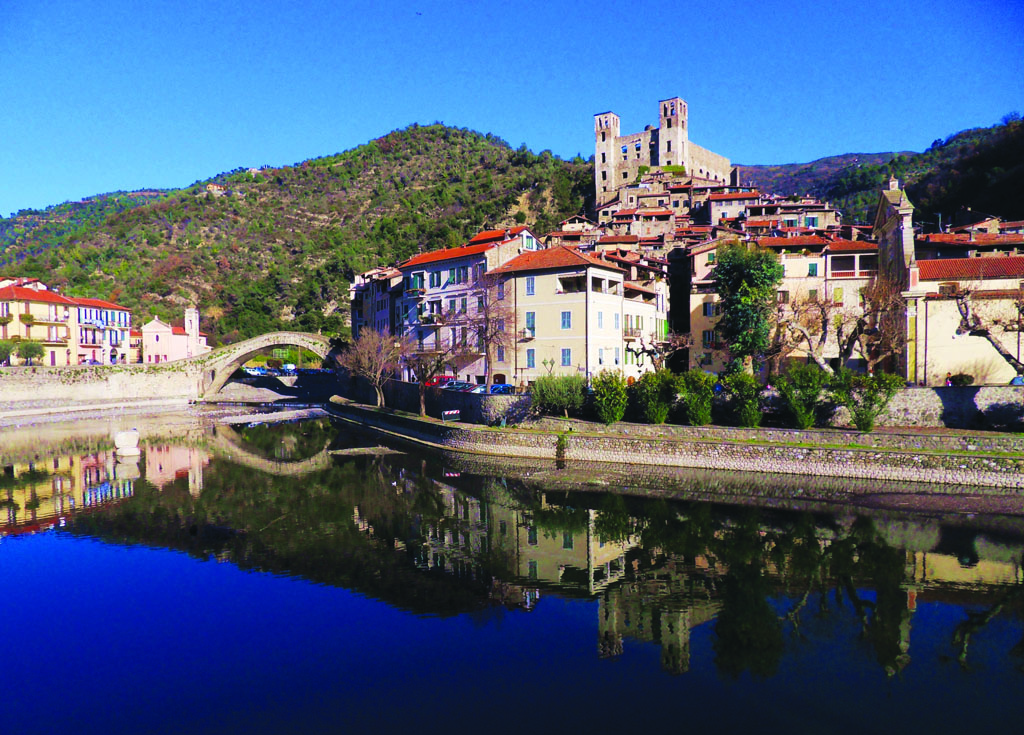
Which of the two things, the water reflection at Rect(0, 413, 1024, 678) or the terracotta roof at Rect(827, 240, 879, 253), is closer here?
the water reflection at Rect(0, 413, 1024, 678)

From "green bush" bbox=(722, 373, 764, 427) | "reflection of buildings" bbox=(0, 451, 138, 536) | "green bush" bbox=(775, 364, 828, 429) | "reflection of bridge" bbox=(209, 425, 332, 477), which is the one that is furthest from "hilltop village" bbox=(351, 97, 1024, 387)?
"reflection of buildings" bbox=(0, 451, 138, 536)

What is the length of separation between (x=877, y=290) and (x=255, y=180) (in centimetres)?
15966

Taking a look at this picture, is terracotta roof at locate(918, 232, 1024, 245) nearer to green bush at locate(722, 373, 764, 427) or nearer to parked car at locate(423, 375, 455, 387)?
green bush at locate(722, 373, 764, 427)

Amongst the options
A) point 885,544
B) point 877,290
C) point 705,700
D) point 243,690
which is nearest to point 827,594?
point 885,544

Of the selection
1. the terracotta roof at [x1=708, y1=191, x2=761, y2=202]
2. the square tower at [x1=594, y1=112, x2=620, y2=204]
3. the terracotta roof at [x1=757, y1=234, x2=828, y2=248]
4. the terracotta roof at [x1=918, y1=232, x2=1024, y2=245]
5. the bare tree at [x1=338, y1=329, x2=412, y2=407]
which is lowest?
the bare tree at [x1=338, y1=329, x2=412, y2=407]

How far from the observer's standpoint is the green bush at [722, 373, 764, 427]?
3250 cm

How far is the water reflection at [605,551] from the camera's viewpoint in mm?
16188

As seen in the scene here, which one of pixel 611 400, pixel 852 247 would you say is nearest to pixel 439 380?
pixel 611 400

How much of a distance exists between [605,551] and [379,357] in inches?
1261

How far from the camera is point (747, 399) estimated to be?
32625 millimetres

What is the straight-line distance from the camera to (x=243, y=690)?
540 inches

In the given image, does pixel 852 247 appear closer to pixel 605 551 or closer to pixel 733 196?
pixel 605 551

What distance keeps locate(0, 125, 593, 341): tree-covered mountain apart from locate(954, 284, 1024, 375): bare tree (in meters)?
76.4

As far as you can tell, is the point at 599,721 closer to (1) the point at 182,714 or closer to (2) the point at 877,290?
(1) the point at 182,714
